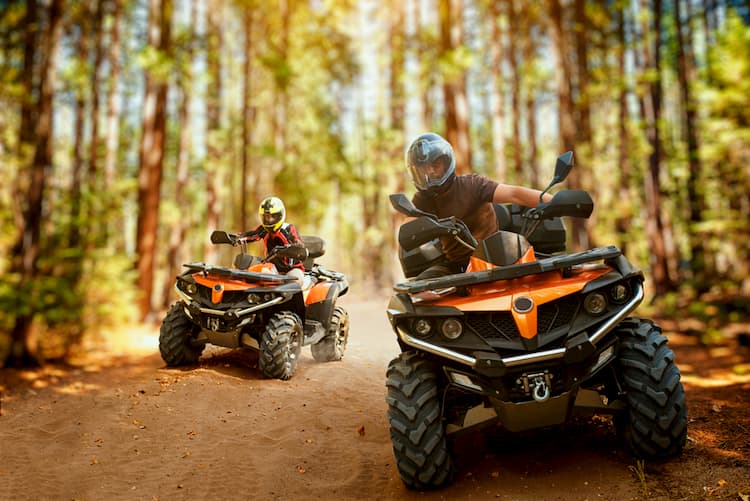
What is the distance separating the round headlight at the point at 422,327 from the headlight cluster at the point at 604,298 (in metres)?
1.05

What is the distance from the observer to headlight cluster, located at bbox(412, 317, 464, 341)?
13.6 feet

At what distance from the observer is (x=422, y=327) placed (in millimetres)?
4238

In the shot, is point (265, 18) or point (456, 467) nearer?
point (456, 467)

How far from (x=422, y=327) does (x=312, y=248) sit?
3951mm

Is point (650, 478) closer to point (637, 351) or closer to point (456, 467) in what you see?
point (637, 351)

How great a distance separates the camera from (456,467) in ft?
14.6

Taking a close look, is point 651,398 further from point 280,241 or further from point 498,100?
point 498,100

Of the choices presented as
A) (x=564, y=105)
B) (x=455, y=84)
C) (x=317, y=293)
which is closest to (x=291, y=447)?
(x=317, y=293)

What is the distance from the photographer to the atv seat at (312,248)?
794 centimetres

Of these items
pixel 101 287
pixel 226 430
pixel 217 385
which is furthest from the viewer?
pixel 101 287

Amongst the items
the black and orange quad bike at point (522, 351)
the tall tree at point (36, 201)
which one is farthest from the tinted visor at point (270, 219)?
the tall tree at point (36, 201)

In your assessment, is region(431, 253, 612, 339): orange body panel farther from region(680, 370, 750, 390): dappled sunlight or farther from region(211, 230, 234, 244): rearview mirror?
region(680, 370, 750, 390): dappled sunlight

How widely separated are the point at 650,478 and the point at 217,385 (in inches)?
174

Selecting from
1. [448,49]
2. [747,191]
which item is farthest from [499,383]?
[448,49]
